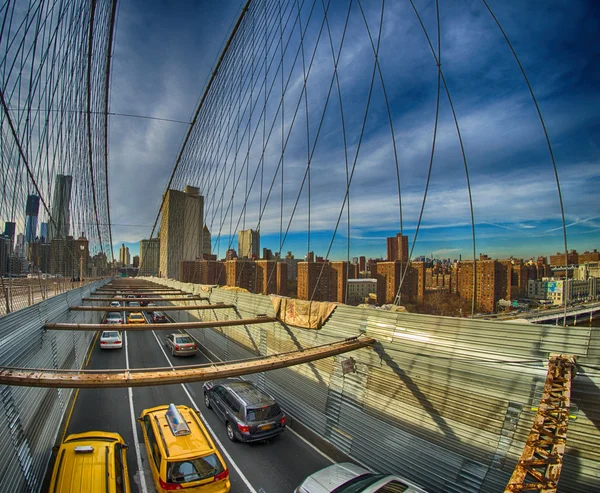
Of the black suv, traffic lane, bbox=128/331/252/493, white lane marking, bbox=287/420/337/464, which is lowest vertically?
traffic lane, bbox=128/331/252/493

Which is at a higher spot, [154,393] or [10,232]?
[10,232]

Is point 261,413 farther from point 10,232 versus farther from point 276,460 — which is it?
point 10,232

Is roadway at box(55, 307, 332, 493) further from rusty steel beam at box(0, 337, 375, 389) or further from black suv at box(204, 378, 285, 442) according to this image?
rusty steel beam at box(0, 337, 375, 389)

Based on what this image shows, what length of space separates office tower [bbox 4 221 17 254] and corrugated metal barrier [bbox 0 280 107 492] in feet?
5.55

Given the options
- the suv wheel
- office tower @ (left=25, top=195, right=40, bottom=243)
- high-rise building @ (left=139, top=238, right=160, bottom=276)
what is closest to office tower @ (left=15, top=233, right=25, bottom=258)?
office tower @ (left=25, top=195, right=40, bottom=243)

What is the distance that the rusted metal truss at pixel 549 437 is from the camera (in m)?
2.54

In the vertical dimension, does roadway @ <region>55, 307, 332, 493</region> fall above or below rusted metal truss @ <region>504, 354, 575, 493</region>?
below

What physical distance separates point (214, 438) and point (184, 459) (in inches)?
93.9

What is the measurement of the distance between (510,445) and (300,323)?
15.0 feet

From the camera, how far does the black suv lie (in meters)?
6.38

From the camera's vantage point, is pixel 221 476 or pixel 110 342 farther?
pixel 110 342

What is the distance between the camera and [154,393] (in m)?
9.02

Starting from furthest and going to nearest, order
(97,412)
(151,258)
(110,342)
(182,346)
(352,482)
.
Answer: (151,258) → (110,342) → (182,346) → (97,412) → (352,482)

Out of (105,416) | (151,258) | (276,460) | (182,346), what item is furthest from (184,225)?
(276,460)
